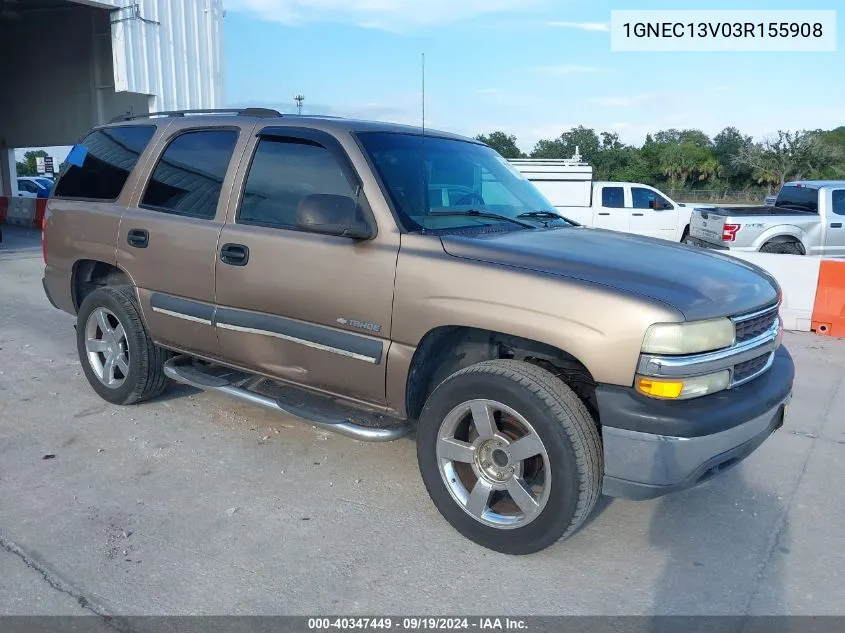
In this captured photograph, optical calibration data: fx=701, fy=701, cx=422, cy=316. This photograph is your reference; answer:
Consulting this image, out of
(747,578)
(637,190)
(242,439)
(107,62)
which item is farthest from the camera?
(107,62)

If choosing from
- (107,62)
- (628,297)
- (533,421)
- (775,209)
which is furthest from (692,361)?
(107,62)

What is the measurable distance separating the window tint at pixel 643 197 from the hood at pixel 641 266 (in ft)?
43.6

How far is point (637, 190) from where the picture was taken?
1652 centimetres

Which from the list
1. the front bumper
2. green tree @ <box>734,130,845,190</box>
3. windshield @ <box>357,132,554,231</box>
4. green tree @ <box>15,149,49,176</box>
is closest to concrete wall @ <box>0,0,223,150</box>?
windshield @ <box>357,132,554,231</box>

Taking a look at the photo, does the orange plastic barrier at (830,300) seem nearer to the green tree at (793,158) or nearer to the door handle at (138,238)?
the door handle at (138,238)

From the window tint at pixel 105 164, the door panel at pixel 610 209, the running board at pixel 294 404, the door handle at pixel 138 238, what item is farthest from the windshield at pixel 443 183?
the door panel at pixel 610 209

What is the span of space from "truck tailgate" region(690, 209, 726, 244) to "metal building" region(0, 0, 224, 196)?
34.3 feet

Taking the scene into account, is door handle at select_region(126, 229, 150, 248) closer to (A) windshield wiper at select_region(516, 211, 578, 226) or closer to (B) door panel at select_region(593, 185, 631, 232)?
(A) windshield wiper at select_region(516, 211, 578, 226)

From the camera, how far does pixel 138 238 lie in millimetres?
4586

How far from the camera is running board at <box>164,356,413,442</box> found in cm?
362

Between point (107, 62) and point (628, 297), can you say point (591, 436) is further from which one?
point (107, 62)

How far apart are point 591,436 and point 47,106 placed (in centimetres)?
2395

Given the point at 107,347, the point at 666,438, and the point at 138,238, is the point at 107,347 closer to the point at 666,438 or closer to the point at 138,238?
the point at 138,238

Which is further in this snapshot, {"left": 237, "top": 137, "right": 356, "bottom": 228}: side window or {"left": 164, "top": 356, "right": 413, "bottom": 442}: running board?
{"left": 237, "top": 137, "right": 356, "bottom": 228}: side window
